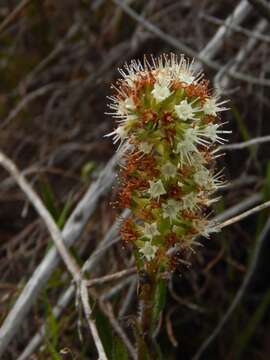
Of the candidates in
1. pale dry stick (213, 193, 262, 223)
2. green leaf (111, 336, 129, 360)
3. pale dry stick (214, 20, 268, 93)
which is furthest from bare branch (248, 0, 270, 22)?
green leaf (111, 336, 129, 360)

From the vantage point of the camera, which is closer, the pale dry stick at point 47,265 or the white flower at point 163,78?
the white flower at point 163,78

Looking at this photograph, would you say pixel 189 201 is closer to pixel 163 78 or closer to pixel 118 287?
pixel 163 78

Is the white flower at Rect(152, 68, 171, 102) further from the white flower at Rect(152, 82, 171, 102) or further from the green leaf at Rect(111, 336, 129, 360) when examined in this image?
the green leaf at Rect(111, 336, 129, 360)

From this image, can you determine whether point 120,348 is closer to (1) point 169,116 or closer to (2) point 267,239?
(1) point 169,116

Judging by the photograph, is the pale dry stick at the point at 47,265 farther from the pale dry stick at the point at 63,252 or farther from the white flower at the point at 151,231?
the white flower at the point at 151,231

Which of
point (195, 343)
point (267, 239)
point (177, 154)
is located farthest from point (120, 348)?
point (267, 239)

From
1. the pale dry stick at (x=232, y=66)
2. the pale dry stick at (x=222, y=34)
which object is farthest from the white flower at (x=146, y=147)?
the pale dry stick at (x=222, y=34)
